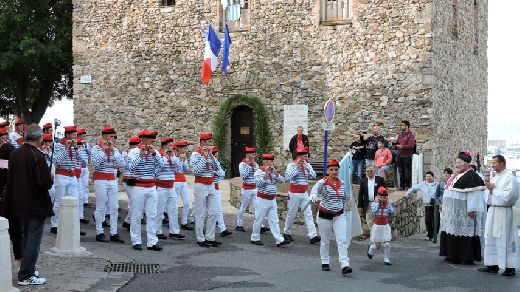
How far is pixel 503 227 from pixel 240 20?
13.8 metres

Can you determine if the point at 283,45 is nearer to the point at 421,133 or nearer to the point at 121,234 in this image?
the point at 421,133

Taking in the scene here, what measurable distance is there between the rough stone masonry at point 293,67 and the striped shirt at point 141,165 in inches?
410

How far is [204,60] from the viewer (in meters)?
21.4

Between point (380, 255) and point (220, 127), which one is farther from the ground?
point (220, 127)

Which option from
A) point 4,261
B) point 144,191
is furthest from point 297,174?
point 4,261

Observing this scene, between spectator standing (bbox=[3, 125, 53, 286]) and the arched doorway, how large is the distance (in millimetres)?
14285

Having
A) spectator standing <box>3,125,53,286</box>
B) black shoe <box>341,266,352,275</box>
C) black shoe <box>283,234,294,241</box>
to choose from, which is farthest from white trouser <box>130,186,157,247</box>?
black shoe <box>341,266,352,275</box>

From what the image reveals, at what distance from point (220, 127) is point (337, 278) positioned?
43.6 feet

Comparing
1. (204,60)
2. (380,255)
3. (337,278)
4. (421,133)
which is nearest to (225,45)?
(204,60)

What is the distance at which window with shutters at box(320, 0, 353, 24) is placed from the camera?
21.0 metres

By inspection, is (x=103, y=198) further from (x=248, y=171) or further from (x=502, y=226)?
(x=502, y=226)

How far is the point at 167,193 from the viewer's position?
12.6m

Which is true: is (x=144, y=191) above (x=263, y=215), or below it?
above

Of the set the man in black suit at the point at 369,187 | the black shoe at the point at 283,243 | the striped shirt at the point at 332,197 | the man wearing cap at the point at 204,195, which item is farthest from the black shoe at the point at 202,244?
the man in black suit at the point at 369,187
